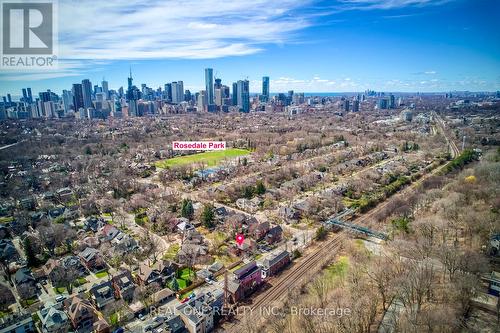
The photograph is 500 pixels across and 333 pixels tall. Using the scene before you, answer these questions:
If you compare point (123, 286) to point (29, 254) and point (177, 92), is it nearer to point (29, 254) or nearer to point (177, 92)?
point (29, 254)

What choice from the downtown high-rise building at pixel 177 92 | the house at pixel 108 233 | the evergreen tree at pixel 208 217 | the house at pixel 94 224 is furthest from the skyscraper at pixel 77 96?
the evergreen tree at pixel 208 217

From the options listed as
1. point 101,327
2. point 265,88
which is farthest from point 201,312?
point 265,88

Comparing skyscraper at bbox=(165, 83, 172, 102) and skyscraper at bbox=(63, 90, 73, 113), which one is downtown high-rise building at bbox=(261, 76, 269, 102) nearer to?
skyscraper at bbox=(165, 83, 172, 102)

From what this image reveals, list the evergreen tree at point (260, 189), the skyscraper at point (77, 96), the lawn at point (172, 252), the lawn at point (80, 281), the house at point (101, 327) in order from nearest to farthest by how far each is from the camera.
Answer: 1. the house at point (101, 327)
2. the lawn at point (80, 281)
3. the lawn at point (172, 252)
4. the evergreen tree at point (260, 189)
5. the skyscraper at point (77, 96)

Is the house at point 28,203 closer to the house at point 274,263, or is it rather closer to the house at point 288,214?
the house at point 288,214

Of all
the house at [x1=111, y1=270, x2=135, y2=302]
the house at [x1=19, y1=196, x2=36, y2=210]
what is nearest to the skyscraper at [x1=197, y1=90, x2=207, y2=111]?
the house at [x1=19, y1=196, x2=36, y2=210]

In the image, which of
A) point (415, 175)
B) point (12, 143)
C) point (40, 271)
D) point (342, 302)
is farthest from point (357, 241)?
point (12, 143)
